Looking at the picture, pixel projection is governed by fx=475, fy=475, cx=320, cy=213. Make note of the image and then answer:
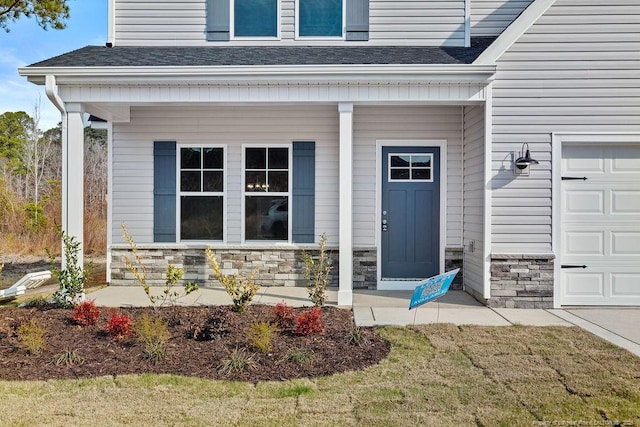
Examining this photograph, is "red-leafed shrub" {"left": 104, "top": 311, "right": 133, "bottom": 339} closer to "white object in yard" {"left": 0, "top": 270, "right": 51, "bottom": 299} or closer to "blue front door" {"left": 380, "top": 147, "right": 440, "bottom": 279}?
"white object in yard" {"left": 0, "top": 270, "right": 51, "bottom": 299}

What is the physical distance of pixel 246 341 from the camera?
184 inches

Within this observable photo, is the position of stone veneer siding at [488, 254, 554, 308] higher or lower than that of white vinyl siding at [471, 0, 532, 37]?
lower

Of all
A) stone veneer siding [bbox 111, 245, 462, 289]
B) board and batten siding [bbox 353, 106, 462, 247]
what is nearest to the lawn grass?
board and batten siding [bbox 353, 106, 462, 247]

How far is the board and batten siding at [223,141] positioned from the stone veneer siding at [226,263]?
237mm

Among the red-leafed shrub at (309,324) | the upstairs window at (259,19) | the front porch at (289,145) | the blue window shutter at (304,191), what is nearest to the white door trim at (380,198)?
the front porch at (289,145)

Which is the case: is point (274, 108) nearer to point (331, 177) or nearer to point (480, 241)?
point (331, 177)

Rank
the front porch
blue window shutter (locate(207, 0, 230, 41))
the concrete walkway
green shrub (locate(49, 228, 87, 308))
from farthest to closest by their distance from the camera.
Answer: blue window shutter (locate(207, 0, 230, 41)) → the front porch → green shrub (locate(49, 228, 87, 308)) → the concrete walkway

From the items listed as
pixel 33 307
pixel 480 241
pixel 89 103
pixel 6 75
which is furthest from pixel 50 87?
pixel 6 75

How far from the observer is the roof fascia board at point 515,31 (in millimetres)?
6277

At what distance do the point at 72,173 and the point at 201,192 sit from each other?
6.81 ft

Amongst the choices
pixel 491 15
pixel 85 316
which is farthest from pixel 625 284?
pixel 85 316

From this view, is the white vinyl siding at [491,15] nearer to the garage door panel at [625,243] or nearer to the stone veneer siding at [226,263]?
the garage door panel at [625,243]

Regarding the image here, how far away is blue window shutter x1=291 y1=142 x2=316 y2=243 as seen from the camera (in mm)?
7891

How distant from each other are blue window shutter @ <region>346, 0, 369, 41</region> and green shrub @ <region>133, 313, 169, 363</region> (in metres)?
5.69
